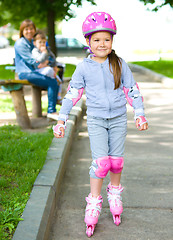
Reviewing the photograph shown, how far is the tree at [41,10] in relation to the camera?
1747 cm

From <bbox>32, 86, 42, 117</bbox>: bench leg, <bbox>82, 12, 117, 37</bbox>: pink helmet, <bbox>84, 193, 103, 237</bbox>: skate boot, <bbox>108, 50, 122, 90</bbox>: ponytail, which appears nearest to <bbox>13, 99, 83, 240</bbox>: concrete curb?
<bbox>84, 193, 103, 237</bbox>: skate boot

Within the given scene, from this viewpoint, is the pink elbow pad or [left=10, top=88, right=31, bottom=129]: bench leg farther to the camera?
[left=10, top=88, right=31, bottom=129]: bench leg

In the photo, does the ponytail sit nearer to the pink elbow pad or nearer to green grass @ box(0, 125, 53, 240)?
the pink elbow pad

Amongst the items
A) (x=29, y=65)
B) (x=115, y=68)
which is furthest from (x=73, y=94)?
(x=29, y=65)

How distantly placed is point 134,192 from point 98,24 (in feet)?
5.93

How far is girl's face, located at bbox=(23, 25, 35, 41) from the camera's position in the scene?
668 centimetres

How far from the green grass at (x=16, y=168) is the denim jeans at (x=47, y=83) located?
0.91 m

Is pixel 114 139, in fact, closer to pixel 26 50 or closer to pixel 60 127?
pixel 60 127

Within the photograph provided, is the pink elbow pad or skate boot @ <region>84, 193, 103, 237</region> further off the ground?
the pink elbow pad

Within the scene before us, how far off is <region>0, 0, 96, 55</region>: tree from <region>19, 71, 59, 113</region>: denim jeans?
11059mm

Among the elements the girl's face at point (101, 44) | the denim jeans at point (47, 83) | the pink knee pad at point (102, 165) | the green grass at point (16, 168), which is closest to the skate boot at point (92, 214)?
the pink knee pad at point (102, 165)

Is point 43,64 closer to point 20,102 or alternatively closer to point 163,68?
point 20,102

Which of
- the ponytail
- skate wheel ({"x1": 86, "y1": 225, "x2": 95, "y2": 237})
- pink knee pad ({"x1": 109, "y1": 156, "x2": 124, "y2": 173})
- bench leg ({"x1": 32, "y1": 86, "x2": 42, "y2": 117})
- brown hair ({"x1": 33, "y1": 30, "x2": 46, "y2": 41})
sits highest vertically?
the ponytail

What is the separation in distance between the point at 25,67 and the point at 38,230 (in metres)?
4.28
